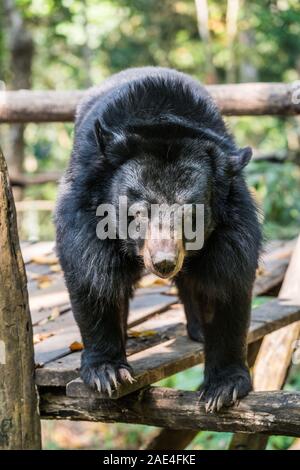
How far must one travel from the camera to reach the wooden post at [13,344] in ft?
8.47

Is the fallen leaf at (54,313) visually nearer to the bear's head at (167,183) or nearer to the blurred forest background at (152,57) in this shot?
the bear's head at (167,183)

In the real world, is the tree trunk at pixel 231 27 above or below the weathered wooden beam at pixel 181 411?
above

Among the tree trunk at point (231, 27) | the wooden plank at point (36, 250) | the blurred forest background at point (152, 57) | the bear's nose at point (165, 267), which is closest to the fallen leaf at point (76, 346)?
the bear's nose at point (165, 267)

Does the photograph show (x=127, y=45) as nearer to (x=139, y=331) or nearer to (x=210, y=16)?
(x=210, y=16)

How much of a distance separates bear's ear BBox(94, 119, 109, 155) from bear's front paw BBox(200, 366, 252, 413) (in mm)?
993

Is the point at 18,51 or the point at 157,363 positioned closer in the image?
the point at 157,363

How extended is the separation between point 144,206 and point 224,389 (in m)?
0.74

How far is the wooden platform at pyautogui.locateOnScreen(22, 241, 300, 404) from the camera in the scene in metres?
2.97

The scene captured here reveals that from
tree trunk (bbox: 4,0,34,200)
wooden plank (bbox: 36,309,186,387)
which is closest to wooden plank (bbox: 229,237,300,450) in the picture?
wooden plank (bbox: 36,309,186,387)

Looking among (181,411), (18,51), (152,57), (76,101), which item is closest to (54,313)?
(181,411)

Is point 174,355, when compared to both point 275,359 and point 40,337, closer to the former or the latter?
point 40,337

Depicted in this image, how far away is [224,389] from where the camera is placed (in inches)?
109

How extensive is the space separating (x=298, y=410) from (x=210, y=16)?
921 centimetres
